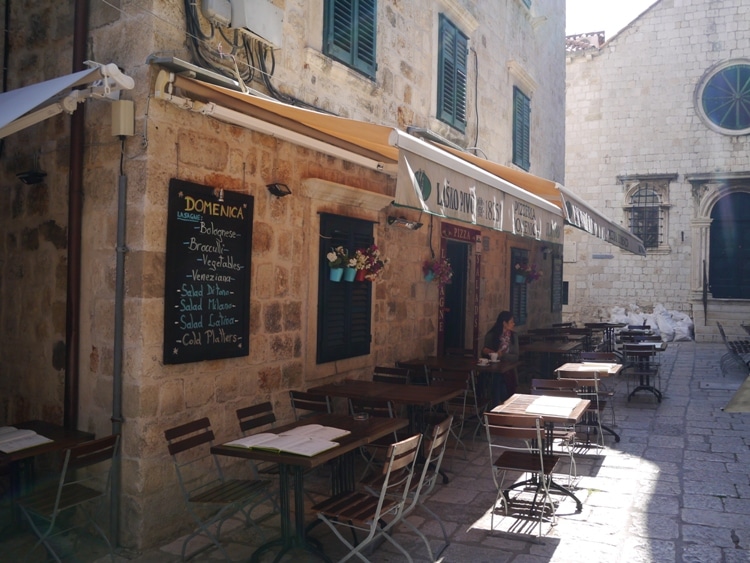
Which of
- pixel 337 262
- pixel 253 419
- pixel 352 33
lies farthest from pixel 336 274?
pixel 352 33

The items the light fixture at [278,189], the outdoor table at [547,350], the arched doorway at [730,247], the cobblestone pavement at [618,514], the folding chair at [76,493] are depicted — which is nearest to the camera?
the folding chair at [76,493]

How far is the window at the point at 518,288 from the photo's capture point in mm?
11609

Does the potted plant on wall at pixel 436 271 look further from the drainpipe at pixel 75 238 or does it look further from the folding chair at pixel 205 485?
the drainpipe at pixel 75 238

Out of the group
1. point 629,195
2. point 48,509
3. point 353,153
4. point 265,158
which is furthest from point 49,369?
point 629,195

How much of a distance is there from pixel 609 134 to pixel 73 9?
59.1 feet

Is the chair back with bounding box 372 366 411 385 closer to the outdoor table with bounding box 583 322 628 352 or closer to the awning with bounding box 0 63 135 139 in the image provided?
the awning with bounding box 0 63 135 139

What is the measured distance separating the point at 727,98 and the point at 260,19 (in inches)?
708

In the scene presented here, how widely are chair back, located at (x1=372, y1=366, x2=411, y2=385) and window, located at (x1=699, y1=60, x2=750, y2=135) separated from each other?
646 inches

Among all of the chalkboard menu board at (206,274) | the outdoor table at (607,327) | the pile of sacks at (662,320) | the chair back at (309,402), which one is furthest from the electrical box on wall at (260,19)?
the pile of sacks at (662,320)

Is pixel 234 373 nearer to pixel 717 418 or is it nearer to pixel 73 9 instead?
pixel 73 9

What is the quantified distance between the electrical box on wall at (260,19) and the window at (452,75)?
3.51 meters

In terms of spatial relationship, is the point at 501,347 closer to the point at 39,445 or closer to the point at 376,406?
the point at 376,406

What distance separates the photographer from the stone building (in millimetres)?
18719

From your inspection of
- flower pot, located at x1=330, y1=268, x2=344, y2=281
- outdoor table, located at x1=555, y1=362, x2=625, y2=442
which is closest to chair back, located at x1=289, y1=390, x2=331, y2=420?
flower pot, located at x1=330, y1=268, x2=344, y2=281
